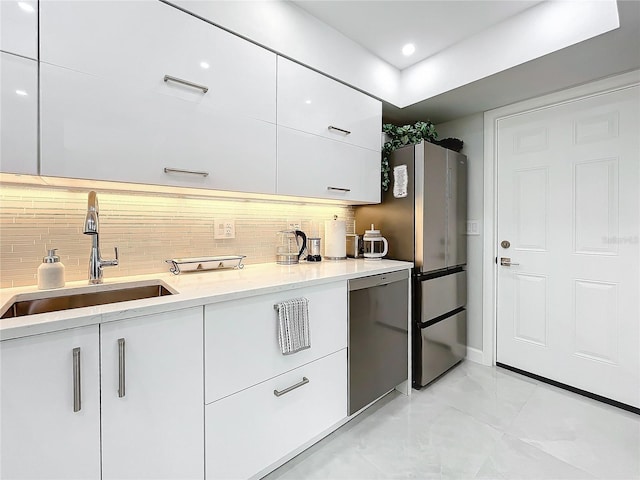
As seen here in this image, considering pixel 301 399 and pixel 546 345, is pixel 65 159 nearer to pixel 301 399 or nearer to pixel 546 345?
pixel 301 399

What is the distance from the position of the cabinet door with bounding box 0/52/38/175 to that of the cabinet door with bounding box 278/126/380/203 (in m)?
1.01

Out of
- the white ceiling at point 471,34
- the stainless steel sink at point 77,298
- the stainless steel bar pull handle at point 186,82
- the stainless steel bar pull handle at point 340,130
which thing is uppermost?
the white ceiling at point 471,34

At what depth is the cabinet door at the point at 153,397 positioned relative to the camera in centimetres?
96

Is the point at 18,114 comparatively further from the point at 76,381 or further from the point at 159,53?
the point at 76,381

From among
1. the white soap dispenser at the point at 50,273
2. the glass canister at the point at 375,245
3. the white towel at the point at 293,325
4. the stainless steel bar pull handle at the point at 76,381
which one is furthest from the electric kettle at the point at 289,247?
the stainless steel bar pull handle at the point at 76,381

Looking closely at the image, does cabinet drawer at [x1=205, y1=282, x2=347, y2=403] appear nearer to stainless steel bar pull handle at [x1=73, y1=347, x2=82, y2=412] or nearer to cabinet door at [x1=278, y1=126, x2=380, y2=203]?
stainless steel bar pull handle at [x1=73, y1=347, x2=82, y2=412]

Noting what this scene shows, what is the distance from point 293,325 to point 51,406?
0.84 meters

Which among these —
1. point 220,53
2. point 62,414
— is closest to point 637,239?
point 220,53

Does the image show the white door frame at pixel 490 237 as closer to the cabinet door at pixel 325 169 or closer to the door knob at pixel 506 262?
the door knob at pixel 506 262

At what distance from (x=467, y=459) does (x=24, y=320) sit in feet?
6.38

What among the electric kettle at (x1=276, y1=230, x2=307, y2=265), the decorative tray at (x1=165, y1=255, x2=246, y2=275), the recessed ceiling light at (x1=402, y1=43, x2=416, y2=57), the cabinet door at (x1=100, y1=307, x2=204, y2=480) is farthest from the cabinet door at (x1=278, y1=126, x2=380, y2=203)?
the cabinet door at (x1=100, y1=307, x2=204, y2=480)

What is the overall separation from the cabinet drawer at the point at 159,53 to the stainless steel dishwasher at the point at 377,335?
1.15m

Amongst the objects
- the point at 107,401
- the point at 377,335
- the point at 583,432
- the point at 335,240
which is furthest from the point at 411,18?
the point at 583,432

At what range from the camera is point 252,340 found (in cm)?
129
